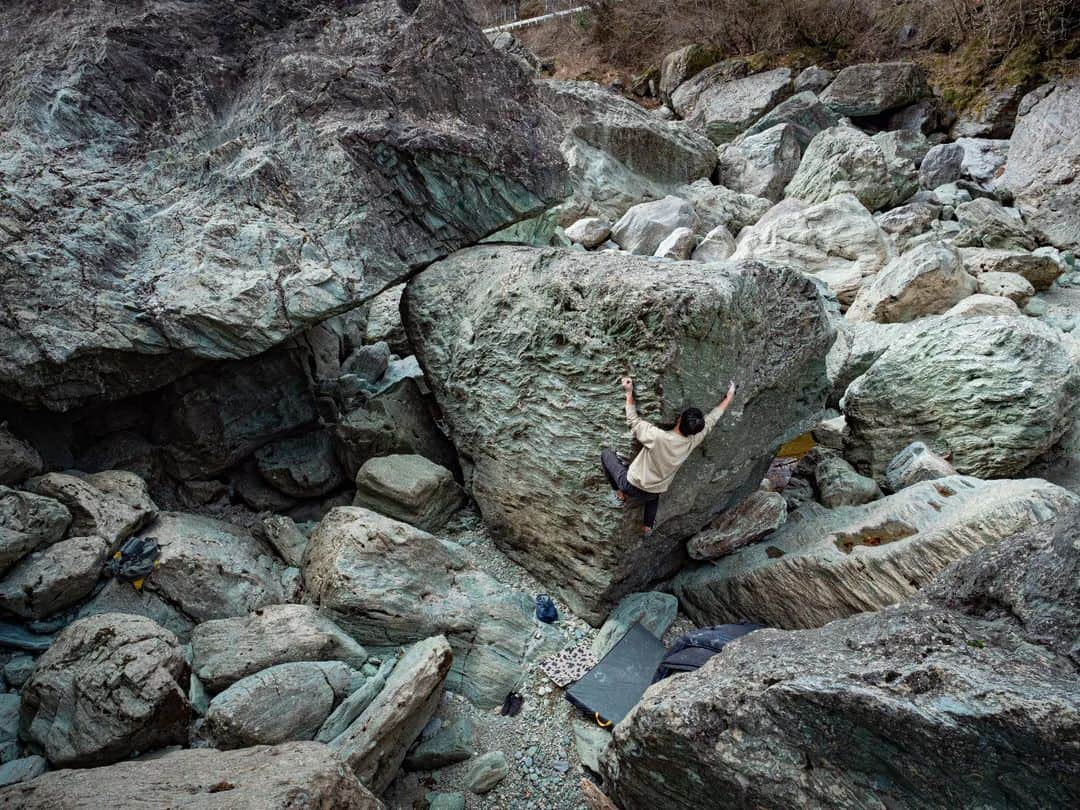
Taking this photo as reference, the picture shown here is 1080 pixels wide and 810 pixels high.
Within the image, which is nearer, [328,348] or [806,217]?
[328,348]

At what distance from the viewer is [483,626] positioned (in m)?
5.57

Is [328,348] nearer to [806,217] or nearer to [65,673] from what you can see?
[65,673]

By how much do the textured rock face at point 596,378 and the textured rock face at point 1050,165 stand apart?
11.2 m

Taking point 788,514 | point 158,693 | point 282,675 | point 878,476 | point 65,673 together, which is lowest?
point 878,476

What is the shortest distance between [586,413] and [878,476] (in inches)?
180

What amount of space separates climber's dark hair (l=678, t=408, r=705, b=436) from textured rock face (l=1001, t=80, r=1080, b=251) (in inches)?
519

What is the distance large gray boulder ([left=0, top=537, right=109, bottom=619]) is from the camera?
4.84 m

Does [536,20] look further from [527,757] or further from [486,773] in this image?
[486,773]

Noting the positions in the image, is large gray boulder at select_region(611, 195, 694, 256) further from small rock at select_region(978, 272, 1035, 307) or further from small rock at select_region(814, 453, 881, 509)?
small rock at select_region(814, 453, 881, 509)

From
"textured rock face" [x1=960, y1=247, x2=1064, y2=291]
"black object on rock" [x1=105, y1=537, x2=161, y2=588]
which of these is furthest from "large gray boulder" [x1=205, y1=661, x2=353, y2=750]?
"textured rock face" [x1=960, y1=247, x2=1064, y2=291]

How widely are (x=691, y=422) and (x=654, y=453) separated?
0.39 m

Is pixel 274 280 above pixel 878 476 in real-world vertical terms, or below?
above

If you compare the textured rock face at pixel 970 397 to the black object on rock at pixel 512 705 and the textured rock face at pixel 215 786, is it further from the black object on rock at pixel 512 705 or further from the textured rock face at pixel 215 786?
the textured rock face at pixel 215 786

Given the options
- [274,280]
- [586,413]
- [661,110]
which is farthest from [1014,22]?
[274,280]
